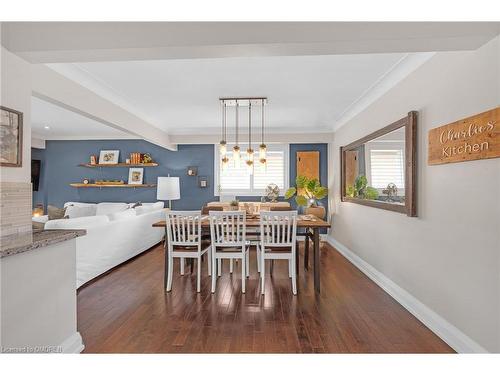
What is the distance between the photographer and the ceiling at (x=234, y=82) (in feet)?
9.36

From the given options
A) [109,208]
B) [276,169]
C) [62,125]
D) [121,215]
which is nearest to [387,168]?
[276,169]

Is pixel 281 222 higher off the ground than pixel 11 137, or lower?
lower

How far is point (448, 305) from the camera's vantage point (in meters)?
2.23

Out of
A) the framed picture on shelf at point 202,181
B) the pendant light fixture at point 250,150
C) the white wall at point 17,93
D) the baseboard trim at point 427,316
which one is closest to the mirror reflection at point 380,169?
the baseboard trim at point 427,316

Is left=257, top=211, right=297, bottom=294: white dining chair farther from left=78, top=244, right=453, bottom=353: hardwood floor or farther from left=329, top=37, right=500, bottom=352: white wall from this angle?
left=329, top=37, right=500, bottom=352: white wall

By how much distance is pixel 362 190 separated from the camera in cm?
422

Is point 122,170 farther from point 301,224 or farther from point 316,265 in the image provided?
point 316,265

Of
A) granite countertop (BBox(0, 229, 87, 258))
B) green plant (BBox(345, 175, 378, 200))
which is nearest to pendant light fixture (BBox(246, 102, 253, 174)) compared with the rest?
green plant (BBox(345, 175, 378, 200))

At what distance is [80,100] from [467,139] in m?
3.63

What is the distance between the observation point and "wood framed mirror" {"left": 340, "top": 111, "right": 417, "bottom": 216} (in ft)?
8.95

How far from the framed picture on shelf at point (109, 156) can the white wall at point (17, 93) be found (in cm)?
469

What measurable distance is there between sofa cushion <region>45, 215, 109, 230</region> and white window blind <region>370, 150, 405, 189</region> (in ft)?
12.1

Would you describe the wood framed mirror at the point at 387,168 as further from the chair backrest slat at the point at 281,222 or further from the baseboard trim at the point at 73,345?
the baseboard trim at the point at 73,345

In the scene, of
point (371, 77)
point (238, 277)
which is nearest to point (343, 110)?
point (371, 77)
